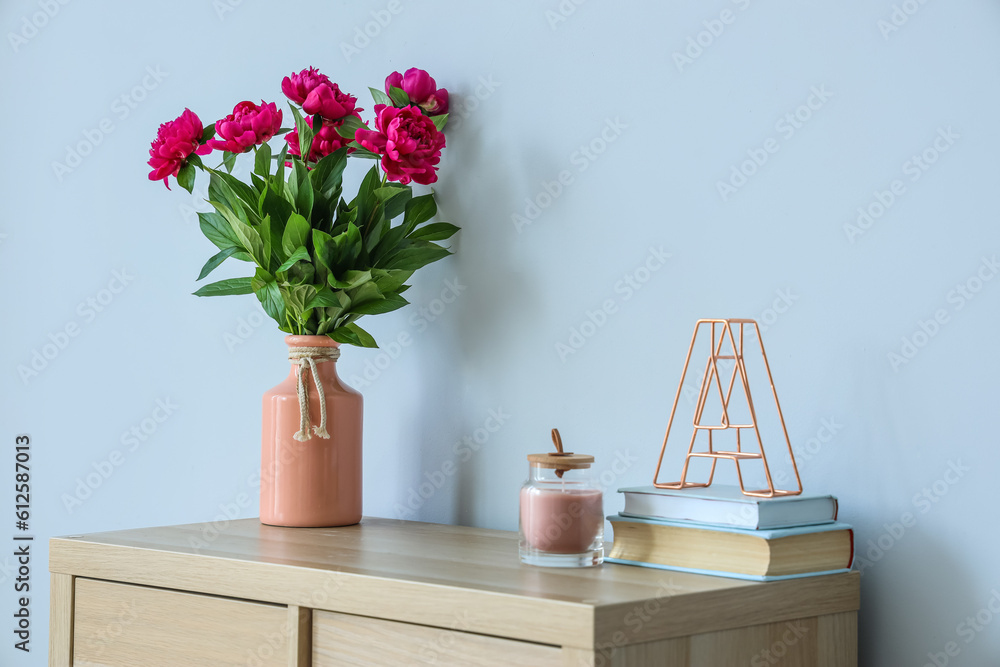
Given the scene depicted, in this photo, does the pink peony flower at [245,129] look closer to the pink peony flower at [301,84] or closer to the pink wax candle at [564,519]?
the pink peony flower at [301,84]

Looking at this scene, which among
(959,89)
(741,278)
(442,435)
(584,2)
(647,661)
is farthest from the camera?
(442,435)

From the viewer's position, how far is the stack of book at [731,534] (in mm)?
893

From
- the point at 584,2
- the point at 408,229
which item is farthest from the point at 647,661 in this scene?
the point at 584,2

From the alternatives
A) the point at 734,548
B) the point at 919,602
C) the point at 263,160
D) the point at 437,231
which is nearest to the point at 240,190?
the point at 263,160

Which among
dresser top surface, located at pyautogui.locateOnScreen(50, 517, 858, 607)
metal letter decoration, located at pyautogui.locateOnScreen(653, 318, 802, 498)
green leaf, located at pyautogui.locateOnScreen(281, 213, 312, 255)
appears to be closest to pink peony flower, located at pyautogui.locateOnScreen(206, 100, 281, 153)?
green leaf, located at pyautogui.locateOnScreen(281, 213, 312, 255)

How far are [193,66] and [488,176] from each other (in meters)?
0.69

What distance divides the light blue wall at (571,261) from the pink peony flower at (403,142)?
0.10 metres

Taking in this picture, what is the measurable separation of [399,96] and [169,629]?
2.43ft

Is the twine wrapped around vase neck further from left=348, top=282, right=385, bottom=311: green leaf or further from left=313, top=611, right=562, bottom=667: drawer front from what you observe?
left=313, top=611, right=562, bottom=667: drawer front

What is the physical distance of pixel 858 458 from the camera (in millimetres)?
1021

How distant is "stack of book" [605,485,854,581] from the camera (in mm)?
893

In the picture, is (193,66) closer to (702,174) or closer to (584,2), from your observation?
(584,2)

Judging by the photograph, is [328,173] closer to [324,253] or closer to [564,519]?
[324,253]

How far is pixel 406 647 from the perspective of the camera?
0.87 m
